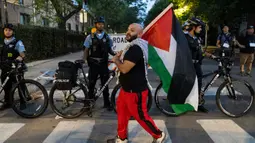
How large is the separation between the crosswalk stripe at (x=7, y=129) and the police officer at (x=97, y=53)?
152cm

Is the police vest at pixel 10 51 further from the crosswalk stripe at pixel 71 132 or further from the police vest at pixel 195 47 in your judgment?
the police vest at pixel 195 47

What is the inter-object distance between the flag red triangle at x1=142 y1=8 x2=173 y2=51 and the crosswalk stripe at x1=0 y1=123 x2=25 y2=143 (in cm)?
289

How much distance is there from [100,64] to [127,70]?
228cm

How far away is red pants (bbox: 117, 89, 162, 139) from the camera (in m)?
3.64

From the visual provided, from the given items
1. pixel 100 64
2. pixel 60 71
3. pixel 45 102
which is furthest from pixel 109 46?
pixel 45 102

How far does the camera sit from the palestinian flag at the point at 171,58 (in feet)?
13.6

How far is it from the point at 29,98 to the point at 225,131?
3943 mm

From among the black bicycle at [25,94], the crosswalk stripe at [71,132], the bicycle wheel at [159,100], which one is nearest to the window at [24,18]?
the black bicycle at [25,94]

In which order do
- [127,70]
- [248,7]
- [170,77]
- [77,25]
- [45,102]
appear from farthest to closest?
[77,25] < [248,7] < [45,102] < [170,77] < [127,70]

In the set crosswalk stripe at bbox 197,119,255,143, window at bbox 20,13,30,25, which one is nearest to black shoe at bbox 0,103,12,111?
crosswalk stripe at bbox 197,119,255,143

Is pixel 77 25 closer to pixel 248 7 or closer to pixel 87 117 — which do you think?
pixel 248 7

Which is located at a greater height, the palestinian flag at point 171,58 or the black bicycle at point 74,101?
the palestinian flag at point 171,58

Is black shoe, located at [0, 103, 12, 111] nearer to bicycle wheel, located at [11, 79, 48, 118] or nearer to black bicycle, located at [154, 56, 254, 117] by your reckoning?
bicycle wheel, located at [11, 79, 48, 118]

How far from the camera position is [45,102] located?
538 centimetres
